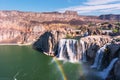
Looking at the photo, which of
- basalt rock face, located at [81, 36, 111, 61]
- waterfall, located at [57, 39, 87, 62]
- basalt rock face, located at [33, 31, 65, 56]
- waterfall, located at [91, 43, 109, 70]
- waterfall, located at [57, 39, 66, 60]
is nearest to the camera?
waterfall, located at [91, 43, 109, 70]

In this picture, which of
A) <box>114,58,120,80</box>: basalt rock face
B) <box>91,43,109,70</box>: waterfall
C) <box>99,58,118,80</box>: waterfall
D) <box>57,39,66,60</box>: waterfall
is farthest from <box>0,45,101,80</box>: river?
<box>57,39,66,60</box>: waterfall

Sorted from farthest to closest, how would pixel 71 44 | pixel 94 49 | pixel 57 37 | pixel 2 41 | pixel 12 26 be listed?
pixel 12 26
pixel 2 41
pixel 57 37
pixel 71 44
pixel 94 49

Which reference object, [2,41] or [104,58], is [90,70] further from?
[2,41]

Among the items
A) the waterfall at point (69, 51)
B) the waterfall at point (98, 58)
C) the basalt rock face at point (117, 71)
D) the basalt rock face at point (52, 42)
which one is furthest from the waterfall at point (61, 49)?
the basalt rock face at point (117, 71)

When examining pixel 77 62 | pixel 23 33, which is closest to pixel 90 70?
pixel 77 62

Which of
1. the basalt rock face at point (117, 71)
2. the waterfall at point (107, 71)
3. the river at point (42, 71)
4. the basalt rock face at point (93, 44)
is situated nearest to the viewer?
the basalt rock face at point (117, 71)

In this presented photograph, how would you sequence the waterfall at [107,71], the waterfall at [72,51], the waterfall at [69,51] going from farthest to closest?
1. the waterfall at [69,51]
2. the waterfall at [72,51]
3. the waterfall at [107,71]

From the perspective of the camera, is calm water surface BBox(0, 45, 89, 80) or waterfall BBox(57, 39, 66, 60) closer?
calm water surface BBox(0, 45, 89, 80)

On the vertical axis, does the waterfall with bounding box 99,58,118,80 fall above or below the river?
above

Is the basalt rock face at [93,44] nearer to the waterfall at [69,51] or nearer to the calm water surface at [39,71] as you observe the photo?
the waterfall at [69,51]

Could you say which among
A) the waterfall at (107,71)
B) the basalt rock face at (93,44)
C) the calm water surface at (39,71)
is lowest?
the calm water surface at (39,71)

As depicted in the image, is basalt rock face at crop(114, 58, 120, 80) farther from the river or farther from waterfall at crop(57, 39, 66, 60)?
waterfall at crop(57, 39, 66, 60)
